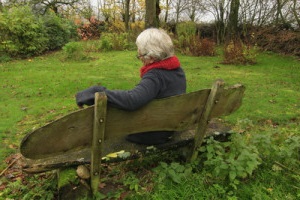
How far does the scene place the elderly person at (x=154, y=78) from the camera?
2436mm

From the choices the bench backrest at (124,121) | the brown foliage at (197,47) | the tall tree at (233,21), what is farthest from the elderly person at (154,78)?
the tall tree at (233,21)

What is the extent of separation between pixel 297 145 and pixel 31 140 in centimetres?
276

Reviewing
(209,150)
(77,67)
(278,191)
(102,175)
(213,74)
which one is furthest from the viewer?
(77,67)

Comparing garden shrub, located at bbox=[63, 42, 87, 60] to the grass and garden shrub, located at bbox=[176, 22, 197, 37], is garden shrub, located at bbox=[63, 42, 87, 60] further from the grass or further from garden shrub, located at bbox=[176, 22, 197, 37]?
garden shrub, located at bbox=[176, 22, 197, 37]

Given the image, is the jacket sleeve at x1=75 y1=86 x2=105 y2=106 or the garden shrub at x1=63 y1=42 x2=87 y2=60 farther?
the garden shrub at x1=63 y1=42 x2=87 y2=60

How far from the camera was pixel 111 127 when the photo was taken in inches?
95.9

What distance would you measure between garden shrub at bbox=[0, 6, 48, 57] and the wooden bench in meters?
12.6

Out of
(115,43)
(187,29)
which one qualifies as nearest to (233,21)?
(187,29)

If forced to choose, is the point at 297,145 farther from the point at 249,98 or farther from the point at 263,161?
the point at 249,98

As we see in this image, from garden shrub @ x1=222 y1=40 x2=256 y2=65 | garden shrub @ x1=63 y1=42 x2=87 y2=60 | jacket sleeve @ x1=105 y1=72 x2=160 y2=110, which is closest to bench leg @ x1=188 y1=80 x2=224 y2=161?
jacket sleeve @ x1=105 y1=72 x2=160 y2=110

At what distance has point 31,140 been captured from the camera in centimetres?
210

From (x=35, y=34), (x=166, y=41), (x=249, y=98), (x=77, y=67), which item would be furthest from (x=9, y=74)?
(x=166, y=41)

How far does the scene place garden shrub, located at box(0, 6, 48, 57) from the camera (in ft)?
44.7

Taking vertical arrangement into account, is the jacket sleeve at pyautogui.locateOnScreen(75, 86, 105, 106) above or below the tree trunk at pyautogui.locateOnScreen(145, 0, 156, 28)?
below
